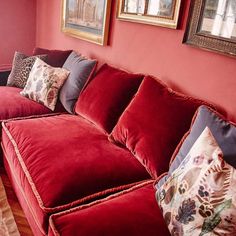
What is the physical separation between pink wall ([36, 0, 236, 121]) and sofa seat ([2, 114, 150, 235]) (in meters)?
0.57

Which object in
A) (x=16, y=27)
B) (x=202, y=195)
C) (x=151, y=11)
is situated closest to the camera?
(x=202, y=195)

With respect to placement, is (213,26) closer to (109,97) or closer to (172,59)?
(172,59)

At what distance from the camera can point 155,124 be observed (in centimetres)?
154

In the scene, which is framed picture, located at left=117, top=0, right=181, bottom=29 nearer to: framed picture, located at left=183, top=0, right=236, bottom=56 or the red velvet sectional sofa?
framed picture, located at left=183, top=0, right=236, bottom=56

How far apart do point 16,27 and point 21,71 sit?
1.19 m

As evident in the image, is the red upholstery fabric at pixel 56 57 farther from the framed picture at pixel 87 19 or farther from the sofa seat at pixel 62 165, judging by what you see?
the sofa seat at pixel 62 165

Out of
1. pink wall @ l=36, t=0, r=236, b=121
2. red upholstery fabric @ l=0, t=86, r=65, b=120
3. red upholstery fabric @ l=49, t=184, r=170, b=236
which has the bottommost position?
red upholstery fabric @ l=49, t=184, r=170, b=236

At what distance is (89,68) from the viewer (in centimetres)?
223

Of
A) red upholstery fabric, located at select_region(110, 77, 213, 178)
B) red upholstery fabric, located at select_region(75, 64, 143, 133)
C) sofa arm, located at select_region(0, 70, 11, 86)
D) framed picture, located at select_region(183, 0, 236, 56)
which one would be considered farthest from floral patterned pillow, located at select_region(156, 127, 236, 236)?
sofa arm, located at select_region(0, 70, 11, 86)

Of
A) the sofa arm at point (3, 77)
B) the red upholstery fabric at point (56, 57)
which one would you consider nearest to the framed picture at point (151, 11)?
the red upholstery fabric at point (56, 57)

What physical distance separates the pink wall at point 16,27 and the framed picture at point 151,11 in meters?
1.71

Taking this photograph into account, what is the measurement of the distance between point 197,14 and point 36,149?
119cm

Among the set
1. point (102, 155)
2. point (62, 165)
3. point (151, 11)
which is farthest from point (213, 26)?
point (62, 165)

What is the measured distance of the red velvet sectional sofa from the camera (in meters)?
1.16
